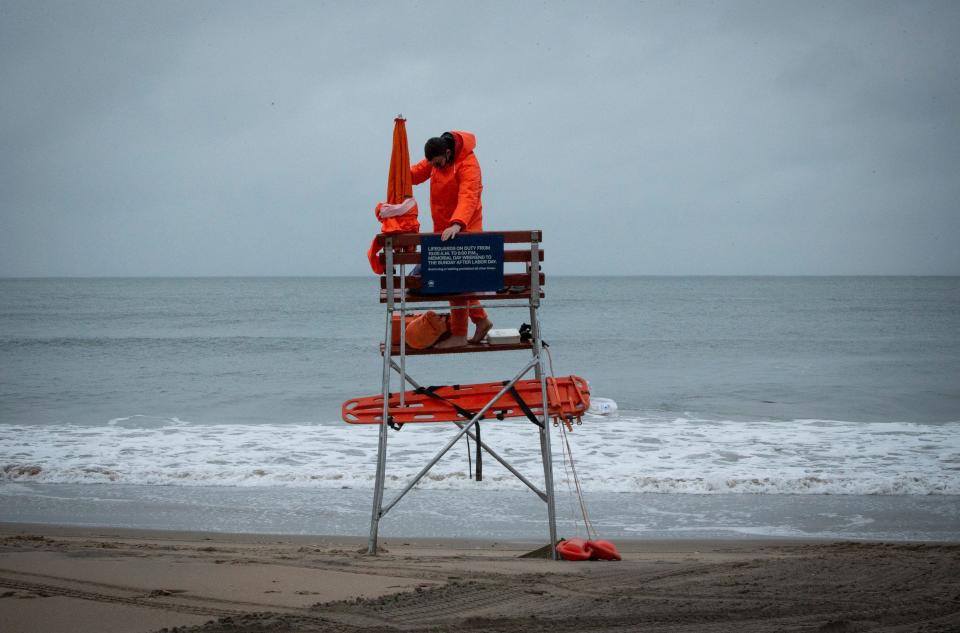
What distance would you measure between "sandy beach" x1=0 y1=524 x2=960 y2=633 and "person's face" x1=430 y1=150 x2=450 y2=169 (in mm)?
2981

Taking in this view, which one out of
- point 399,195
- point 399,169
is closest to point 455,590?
point 399,195

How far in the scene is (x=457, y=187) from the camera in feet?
21.0

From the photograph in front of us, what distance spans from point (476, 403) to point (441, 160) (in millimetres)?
1885

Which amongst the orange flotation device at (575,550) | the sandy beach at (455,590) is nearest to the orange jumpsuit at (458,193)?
the orange flotation device at (575,550)

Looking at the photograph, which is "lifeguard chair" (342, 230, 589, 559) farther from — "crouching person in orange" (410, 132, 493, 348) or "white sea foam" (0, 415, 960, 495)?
"white sea foam" (0, 415, 960, 495)

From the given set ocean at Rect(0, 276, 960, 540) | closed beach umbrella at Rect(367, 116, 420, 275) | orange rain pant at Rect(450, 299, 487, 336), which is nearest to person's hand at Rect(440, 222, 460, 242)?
closed beach umbrella at Rect(367, 116, 420, 275)

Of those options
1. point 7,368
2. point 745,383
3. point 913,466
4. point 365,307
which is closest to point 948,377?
point 745,383

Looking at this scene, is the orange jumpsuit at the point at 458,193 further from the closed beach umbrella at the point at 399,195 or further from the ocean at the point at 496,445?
the ocean at the point at 496,445

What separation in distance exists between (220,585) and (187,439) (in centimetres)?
895

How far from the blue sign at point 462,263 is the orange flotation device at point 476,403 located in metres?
0.80

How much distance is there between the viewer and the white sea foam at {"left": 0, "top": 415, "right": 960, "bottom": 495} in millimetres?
10172

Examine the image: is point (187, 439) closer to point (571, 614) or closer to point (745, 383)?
point (571, 614)

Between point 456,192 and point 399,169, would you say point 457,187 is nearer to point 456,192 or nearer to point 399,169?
point 456,192

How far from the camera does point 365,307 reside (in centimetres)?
6247
